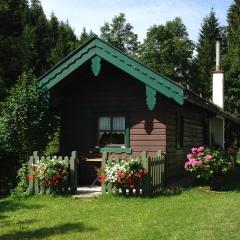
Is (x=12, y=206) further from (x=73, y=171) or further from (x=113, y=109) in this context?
(x=113, y=109)

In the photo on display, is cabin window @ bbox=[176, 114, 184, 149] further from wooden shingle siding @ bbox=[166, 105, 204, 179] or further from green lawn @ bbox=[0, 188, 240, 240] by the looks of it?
green lawn @ bbox=[0, 188, 240, 240]

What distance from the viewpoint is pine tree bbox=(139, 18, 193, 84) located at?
57656mm

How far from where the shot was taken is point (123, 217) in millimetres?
9336

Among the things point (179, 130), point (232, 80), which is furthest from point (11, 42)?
A: point (232, 80)

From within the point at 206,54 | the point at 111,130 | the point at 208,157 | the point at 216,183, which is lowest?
the point at 216,183

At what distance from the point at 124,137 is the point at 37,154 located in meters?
2.93

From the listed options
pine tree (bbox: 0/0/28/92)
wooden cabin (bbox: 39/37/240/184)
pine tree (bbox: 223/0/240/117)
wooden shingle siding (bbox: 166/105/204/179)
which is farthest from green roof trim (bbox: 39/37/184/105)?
pine tree (bbox: 223/0/240/117)

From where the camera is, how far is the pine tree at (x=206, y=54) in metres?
53.3

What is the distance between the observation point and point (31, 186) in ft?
41.2

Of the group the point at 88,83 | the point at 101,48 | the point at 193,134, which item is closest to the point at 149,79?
the point at 101,48

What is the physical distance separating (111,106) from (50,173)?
366 centimetres

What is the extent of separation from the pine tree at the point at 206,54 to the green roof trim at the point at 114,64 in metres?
38.9

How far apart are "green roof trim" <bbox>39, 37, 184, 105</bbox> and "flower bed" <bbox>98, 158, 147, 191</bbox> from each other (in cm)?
231

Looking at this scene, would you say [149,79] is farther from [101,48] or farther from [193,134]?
[193,134]
